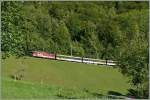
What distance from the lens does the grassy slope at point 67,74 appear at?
50.1m

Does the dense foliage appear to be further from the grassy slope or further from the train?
the grassy slope

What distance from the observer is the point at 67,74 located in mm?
→ 55531

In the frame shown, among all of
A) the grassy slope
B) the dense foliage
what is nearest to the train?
the dense foliage

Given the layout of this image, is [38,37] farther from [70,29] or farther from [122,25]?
[122,25]

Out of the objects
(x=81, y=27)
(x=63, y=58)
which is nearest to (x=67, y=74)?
(x=63, y=58)

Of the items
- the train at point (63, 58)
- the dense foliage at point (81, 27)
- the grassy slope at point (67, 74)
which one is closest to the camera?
the grassy slope at point (67, 74)

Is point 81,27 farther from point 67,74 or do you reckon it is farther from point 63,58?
point 67,74

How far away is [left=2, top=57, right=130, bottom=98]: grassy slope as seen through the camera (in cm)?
5006

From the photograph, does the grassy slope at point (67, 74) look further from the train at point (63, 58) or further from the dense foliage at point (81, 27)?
the dense foliage at point (81, 27)

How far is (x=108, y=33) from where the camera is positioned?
95.4 meters


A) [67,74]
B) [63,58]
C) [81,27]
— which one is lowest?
[67,74]

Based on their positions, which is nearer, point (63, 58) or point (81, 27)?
point (63, 58)

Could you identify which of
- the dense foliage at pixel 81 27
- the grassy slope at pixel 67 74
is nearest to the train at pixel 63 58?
the dense foliage at pixel 81 27

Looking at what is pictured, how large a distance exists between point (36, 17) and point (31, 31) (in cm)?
1139
